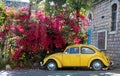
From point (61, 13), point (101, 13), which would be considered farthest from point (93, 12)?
point (61, 13)

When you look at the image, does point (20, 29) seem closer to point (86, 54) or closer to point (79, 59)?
point (79, 59)

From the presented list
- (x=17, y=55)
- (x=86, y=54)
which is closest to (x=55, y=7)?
(x=17, y=55)

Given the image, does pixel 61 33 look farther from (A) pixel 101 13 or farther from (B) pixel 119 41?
(A) pixel 101 13

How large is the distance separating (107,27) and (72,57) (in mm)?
5279

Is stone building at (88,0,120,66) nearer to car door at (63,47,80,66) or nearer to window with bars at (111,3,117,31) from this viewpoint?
window with bars at (111,3,117,31)

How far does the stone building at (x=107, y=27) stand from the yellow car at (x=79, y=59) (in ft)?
9.04

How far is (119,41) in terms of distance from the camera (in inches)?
784

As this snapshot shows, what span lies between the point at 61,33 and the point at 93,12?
669 cm

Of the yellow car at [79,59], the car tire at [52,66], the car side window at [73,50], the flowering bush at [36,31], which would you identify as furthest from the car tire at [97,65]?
the flowering bush at [36,31]

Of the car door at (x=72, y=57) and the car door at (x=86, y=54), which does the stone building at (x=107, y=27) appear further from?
the car door at (x=72, y=57)

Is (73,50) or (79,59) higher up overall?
(73,50)

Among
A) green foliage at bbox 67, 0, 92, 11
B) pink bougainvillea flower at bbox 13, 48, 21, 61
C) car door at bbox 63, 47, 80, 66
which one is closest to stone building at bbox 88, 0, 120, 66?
green foliage at bbox 67, 0, 92, 11

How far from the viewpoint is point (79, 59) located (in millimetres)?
17609

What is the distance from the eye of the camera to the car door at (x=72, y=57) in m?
17.6
